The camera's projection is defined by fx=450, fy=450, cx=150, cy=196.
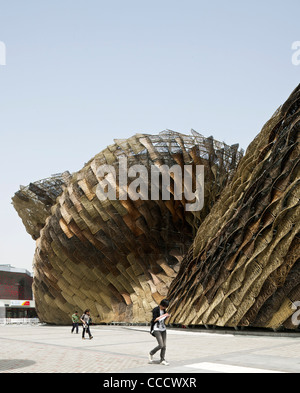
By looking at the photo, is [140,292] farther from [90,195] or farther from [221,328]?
[221,328]

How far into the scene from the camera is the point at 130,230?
33156 millimetres

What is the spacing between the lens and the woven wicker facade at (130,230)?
32.8m

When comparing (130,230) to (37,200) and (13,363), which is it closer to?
(37,200)

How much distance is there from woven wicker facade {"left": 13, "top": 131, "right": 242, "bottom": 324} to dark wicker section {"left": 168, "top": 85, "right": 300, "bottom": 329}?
25.8 ft

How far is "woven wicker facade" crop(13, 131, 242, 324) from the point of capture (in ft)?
108

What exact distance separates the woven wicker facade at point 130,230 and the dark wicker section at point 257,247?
7.87 meters

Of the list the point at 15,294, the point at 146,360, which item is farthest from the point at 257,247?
the point at 15,294

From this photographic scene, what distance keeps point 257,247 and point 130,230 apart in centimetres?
1484

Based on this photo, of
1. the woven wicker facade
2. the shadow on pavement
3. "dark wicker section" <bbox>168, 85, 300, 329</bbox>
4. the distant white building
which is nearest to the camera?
the shadow on pavement

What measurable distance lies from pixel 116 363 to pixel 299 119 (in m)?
14.6

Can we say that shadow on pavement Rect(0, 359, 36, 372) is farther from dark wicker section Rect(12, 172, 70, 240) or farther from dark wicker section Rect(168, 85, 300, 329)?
dark wicker section Rect(12, 172, 70, 240)

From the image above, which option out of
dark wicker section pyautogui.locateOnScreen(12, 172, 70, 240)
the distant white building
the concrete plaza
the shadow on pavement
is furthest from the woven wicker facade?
the distant white building

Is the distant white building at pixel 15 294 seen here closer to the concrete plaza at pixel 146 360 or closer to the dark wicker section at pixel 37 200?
the dark wicker section at pixel 37 200

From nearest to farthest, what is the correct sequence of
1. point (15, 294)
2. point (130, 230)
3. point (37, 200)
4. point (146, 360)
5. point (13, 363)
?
point (13, 363), point (146, 360), point (130, 230), point (37, 200), point (15, 294)
